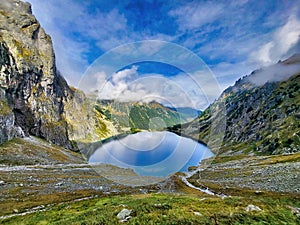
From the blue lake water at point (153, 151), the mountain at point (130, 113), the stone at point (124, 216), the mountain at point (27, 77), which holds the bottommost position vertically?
the stone at point (124, 216)

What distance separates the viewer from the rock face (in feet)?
443

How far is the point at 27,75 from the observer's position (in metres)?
154

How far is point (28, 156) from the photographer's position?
305 ft

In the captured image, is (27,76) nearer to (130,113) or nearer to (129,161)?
(129,161)

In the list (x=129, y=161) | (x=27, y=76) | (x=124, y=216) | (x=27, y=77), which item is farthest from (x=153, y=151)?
(x=27, y=76)

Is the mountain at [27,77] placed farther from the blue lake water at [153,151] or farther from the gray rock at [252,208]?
the gray rock at [252,208]

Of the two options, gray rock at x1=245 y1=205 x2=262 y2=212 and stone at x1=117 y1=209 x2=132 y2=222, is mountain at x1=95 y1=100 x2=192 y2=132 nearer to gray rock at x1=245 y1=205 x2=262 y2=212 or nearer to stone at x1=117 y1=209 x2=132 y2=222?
stone at x1=117 y1=209 x2=132 y2=222

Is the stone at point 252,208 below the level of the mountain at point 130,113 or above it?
below

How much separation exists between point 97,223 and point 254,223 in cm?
1112

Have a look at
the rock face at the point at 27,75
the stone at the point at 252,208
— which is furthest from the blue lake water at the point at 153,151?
the rock face at the point at 27,75

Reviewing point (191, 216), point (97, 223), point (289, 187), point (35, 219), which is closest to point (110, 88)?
point (97, 223)

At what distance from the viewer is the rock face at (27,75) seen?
134875 millimetres

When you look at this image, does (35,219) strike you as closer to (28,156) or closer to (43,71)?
(28,156)

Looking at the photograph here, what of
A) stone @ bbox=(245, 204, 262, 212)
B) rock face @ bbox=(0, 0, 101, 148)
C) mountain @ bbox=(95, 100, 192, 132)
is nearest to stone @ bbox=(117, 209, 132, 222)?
mountain @ bbox=(95, 100, 192, 132)
